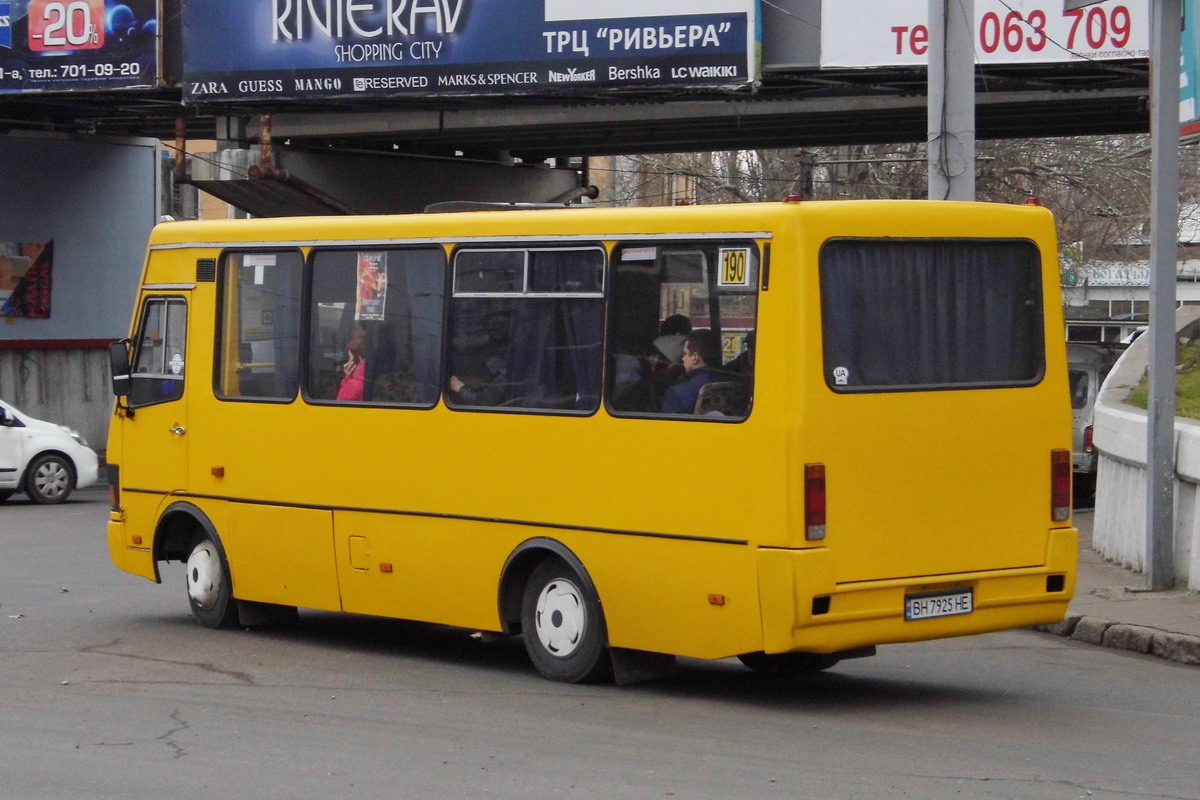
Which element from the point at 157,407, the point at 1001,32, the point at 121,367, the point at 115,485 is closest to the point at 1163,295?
the point at 157,407

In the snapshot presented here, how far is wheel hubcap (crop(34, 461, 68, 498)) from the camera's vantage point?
22.8 metres

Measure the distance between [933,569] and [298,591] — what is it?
4018mm

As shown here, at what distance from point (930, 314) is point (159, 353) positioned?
17.6ft

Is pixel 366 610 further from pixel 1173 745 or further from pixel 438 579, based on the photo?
pixel 1173 745

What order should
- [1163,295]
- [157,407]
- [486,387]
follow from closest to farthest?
[486,387]
[157,407]
[1163,295]

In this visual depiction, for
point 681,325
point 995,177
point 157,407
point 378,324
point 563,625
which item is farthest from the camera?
point 995,177

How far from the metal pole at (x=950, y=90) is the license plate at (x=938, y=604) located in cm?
542

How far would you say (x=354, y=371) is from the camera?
401 inches

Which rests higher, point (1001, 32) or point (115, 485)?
point (1001, 32)

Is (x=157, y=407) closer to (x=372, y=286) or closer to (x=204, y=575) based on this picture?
(x=204, y=575)

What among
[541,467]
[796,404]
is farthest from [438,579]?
[796,404]

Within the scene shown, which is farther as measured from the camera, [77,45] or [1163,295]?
[77,45]

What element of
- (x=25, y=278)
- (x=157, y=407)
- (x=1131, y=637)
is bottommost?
(x=1131, y=637)

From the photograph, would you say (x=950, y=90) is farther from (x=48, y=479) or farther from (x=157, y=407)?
(x=48, y=479)
